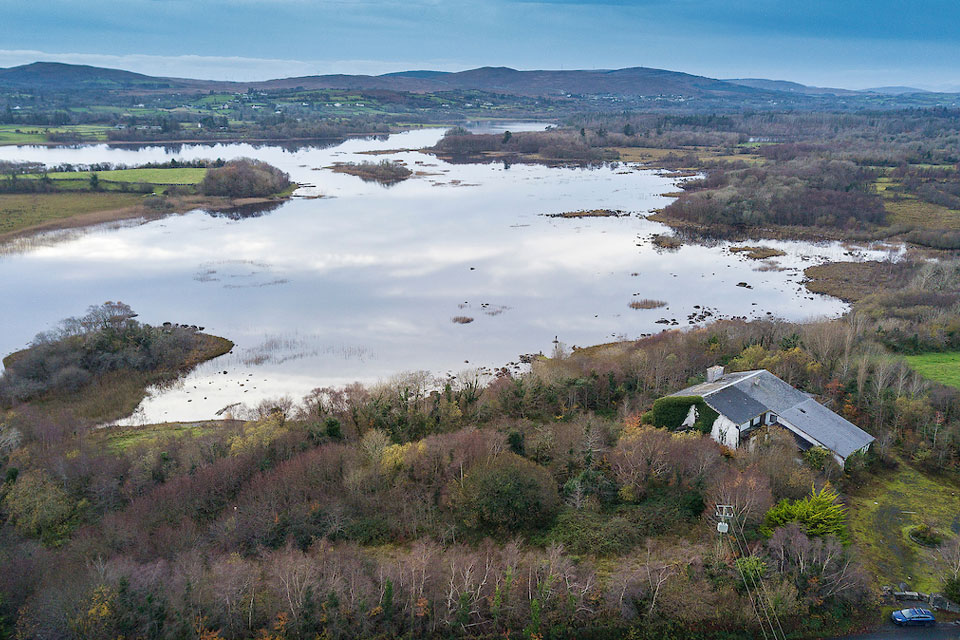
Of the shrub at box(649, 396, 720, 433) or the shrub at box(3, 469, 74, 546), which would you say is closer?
the shrub at box(3, 469, 74, 546)

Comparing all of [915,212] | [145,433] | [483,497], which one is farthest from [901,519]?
[915,212]

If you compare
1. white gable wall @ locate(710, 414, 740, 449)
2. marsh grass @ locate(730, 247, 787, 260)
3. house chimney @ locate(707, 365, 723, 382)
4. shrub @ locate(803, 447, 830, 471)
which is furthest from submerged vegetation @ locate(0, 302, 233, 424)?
marsh grass @ locate(730, 247, 787, 260)

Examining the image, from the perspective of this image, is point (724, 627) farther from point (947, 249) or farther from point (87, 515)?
point (947, 249)

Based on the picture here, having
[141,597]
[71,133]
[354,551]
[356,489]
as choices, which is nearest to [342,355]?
[356,489]

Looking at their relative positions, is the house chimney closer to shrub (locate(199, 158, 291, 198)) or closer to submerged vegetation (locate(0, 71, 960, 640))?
submerged vegetation (locate(0, 71, 960, 640))

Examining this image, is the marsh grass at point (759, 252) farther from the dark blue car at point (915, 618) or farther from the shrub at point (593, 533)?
the dark blue car at point (915, 618)

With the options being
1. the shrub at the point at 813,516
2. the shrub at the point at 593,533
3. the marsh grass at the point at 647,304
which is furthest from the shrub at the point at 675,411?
the marsh grass at the point at 647,304
